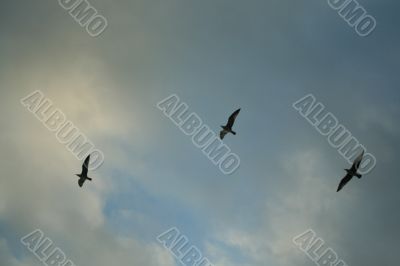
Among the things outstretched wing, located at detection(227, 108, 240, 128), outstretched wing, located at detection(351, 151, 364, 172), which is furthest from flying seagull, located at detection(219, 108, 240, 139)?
outstretched wing, located at detection(351, 151, 364, 172)

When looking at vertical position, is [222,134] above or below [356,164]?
below

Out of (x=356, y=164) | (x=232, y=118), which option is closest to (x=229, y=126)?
(x=232, y=118)

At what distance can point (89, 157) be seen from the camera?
65.9m

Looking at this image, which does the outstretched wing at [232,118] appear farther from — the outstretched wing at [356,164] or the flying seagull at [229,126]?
the outstretched wing at [356,164]

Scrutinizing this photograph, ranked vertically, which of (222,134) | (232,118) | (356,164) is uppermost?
(356,164)

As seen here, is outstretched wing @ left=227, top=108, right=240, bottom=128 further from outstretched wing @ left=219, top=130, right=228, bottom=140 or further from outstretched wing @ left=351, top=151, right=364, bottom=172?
outstretched wing @ left=351, top=151, right=364, bottom=172

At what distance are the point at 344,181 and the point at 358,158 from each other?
4833mm

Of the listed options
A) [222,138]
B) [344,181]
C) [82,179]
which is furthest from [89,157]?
[344,181]

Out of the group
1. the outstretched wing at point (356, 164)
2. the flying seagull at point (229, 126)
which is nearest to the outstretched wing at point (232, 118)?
the flying seagull at point (229, 126)

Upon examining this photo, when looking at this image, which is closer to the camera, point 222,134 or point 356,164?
point 356,164

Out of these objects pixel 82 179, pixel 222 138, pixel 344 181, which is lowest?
pixel 82 179

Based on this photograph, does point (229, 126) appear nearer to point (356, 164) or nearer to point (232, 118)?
point (232, 118)

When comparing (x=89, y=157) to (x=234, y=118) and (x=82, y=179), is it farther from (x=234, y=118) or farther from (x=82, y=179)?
(x=234, y=118)

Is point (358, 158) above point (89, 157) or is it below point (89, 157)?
above
